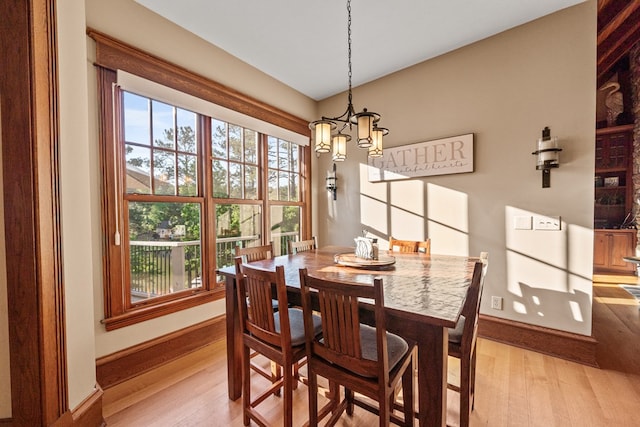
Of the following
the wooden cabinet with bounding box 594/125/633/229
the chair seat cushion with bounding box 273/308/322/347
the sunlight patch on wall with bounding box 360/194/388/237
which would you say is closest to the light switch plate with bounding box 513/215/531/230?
the sunlight patch on wall with bounding box 360/194/388/237

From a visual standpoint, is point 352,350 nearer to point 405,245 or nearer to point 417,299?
point 417,299

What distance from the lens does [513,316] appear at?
255 cm

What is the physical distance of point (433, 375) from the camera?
1.09 metres

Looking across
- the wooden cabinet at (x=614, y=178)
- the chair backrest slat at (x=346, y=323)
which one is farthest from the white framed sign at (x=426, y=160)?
the wooden cabinet at (x=614, y=178)

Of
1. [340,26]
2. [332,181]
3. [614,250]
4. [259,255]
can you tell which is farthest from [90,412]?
[614,250]

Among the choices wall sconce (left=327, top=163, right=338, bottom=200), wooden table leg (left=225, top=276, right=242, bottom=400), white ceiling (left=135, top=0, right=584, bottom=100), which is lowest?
wooden table leg (left=225, top=276, right=242, bottom=400)

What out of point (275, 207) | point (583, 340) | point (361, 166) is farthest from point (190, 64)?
point (583, 340)

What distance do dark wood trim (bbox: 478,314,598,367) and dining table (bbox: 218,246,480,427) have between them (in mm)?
1107

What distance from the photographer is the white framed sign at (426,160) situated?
2773mm

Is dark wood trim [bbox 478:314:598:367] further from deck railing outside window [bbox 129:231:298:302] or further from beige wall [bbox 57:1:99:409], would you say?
beige wall [bbox 57:1:99:409]

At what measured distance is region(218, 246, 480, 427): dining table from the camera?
1.07 meters

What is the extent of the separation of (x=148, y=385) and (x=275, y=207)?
2.19 meters

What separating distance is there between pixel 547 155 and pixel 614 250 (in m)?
4.92

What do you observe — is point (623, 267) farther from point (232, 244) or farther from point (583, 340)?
point (232, 244)
